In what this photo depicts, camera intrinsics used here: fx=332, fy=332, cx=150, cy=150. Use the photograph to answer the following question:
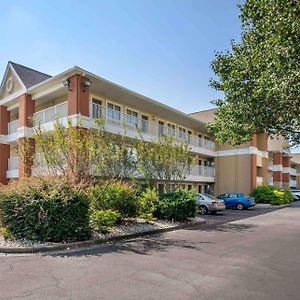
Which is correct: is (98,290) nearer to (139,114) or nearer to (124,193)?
(124,193)

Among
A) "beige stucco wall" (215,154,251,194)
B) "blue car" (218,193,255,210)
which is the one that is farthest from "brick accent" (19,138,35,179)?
"beige stucco wall" (215,154,251,194)

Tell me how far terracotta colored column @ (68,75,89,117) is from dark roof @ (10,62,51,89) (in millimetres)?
5510

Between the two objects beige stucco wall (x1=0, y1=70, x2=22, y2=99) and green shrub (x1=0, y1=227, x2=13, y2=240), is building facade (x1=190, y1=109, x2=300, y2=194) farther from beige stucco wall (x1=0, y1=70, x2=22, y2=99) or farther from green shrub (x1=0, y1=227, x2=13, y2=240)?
green shrub (x1=0, y1=227, x2=13, y2=240)

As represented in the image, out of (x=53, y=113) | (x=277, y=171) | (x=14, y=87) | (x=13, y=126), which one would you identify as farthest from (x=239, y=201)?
(x=277, y=171)

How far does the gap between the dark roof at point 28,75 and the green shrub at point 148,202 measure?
12436 millimetres

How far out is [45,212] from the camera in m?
10.1

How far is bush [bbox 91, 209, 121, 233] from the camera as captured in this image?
11.7 meters

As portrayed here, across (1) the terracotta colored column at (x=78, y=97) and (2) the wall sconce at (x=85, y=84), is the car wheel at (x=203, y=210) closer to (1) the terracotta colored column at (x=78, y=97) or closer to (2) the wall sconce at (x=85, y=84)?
(1) the terracotta colored column at (x=78, y=97)

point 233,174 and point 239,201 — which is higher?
point 233,174

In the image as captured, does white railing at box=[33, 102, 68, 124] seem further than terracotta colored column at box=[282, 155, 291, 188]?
No

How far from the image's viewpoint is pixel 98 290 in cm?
580

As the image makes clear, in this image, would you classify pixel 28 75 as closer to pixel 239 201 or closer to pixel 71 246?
pixel 71 246

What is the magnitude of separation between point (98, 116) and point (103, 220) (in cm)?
929

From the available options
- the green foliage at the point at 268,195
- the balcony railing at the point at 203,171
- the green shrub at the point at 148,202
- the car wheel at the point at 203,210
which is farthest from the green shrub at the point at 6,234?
the green foliage at the point at 268,195
